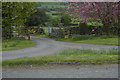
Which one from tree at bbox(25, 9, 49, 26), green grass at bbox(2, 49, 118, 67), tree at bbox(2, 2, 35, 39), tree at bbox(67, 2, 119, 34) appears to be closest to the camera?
green grass at bbox(2, 49, 118, 67)

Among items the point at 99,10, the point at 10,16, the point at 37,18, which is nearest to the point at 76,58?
the point at 99,10

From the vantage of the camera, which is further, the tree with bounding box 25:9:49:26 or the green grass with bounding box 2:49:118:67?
the tree with bounding box 25:9:49:26

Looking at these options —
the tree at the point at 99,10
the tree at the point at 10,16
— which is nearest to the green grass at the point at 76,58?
the tree at the point at 99,10

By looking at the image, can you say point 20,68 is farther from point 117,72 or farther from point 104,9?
point 104,9

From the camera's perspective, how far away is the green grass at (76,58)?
636cm

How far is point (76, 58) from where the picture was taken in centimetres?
697

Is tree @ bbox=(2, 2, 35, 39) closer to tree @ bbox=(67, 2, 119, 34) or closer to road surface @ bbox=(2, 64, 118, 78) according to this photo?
tree @ bbox=(67, 2, 119, 34)

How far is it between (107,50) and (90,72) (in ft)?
9.31

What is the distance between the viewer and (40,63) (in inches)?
254

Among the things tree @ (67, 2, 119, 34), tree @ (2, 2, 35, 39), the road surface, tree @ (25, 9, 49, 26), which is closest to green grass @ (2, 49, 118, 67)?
the road surface

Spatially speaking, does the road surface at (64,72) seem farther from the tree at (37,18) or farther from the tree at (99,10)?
the tree at (37,18)

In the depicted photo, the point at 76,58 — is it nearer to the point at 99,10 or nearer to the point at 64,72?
the point at 64,72

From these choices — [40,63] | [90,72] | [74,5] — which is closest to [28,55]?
Result: [40,63]

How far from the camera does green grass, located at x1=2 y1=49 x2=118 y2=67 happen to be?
20.9 ft
